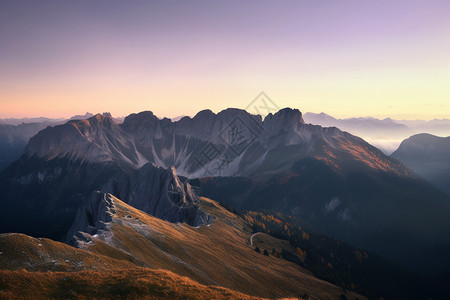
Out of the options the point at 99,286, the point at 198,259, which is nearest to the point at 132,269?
the point at 99,286

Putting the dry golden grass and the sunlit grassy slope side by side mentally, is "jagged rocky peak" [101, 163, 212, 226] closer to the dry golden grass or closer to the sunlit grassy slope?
the dry golden grass

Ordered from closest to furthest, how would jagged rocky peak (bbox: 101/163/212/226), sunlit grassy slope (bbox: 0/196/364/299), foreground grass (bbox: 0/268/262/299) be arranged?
foreground grass (bbox: 0/268/262/299)
sunlit grassy slope (bbox: 0/196/364/299)
jagged rocky peak (bbox: 101/163/212/226)

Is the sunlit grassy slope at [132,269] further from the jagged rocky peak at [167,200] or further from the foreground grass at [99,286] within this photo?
the jagged rocky peak at [167,200]

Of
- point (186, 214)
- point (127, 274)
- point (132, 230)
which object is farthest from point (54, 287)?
point (186, 214)

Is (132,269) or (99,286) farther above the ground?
(99,286)

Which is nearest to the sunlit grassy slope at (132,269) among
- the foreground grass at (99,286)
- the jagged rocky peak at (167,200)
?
the foreground grass at (99,286)

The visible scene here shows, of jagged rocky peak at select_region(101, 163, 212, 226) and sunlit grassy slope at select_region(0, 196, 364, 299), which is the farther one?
jagged rocky peak at select_region(101, 163, 212, 226)

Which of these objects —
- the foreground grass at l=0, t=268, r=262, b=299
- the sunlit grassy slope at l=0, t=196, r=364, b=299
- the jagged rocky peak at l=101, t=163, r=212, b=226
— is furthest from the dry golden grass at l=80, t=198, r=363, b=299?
the jagged rocky peak at l=101, t=163, r=212, b=226

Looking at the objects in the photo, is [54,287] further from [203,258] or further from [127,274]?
[203,258]

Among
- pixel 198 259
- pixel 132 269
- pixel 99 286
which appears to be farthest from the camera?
pixel 198 259

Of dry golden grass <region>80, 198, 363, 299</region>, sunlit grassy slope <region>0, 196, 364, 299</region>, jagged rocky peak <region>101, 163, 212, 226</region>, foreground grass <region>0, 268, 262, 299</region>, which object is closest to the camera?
foreground grass <region>0, 268, 262, 299</region>

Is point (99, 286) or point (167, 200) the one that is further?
point (167, 200)

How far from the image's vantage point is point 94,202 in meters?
127

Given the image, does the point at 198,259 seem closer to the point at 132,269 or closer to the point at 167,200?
the point at 132,269
